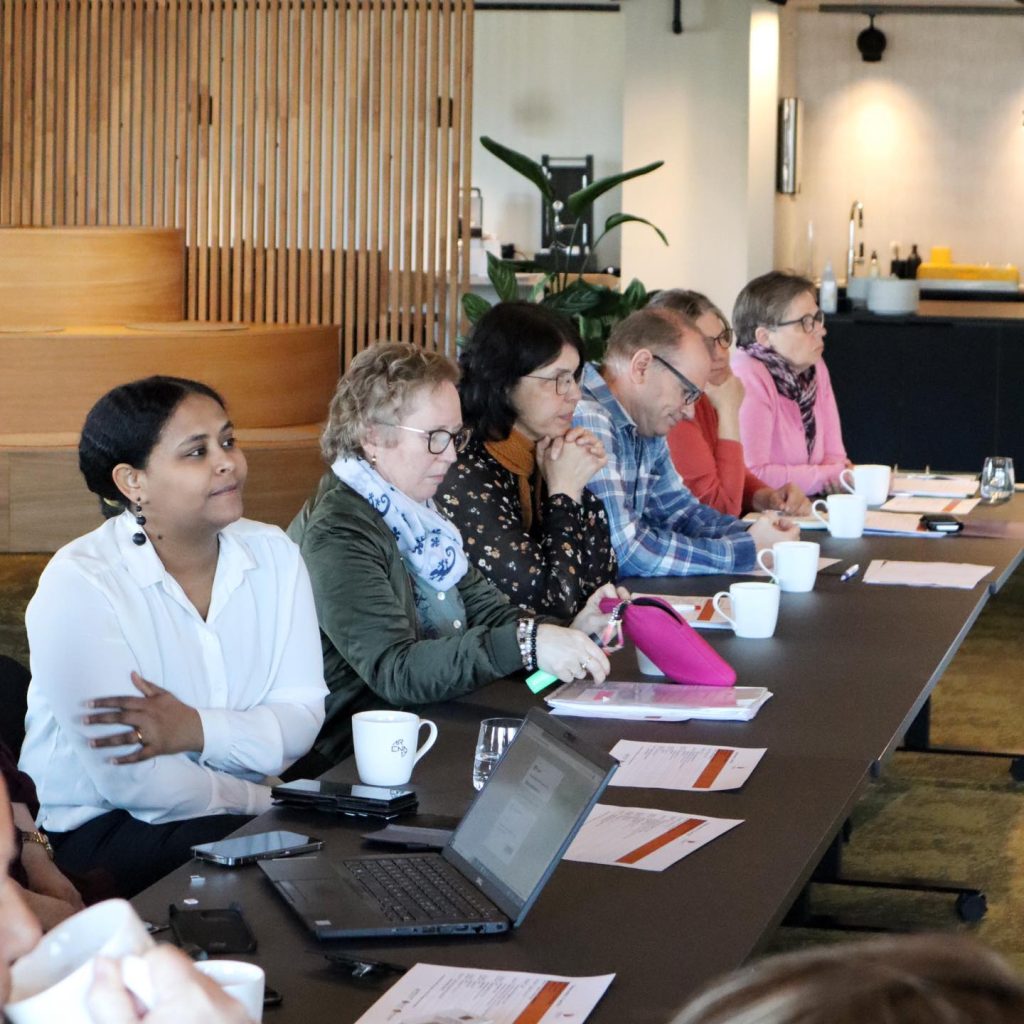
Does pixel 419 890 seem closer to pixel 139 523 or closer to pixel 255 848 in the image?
pixel 255 848

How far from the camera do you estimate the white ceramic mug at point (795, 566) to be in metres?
3.23

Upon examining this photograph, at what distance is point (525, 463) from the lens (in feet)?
10.7

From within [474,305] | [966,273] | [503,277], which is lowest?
[474,305]

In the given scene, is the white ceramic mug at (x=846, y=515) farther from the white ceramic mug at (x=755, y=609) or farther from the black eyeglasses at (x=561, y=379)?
the white ceramic mug at (x=755, y=609)

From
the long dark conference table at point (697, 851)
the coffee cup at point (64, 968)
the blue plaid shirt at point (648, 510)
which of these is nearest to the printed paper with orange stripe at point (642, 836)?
the long dark conference table at point (697, 851)

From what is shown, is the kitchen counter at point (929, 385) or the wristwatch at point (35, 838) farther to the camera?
the kitchen counter at point (929, 385)

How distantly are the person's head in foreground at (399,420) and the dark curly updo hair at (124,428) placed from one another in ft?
1.24

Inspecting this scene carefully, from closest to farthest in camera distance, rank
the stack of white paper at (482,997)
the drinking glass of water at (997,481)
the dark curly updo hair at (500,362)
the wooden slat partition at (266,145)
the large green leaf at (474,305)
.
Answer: the stack of white paper at (482,997) < the dark curly updo hair at (500,362) < the drinking glass of water at (997,481) < the large green leaf at (474,305) < the wooden slat partition at (266,145)

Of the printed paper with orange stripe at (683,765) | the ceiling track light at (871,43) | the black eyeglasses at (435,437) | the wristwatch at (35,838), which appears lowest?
the wristwatch at (35,838)

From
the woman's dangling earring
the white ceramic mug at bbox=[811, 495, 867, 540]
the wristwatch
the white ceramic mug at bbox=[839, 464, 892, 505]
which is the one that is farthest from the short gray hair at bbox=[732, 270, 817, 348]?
the wristwatch

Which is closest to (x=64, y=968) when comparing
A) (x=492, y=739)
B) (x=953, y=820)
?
(x=492, y=739)

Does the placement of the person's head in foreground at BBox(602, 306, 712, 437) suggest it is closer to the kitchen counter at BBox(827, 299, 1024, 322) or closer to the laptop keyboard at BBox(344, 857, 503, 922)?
the laptop keyboard at BBox(344, 857, 503, 922)

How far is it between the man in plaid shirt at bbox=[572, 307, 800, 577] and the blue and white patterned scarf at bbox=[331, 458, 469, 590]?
0.77 m

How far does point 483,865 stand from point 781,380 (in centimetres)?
349
